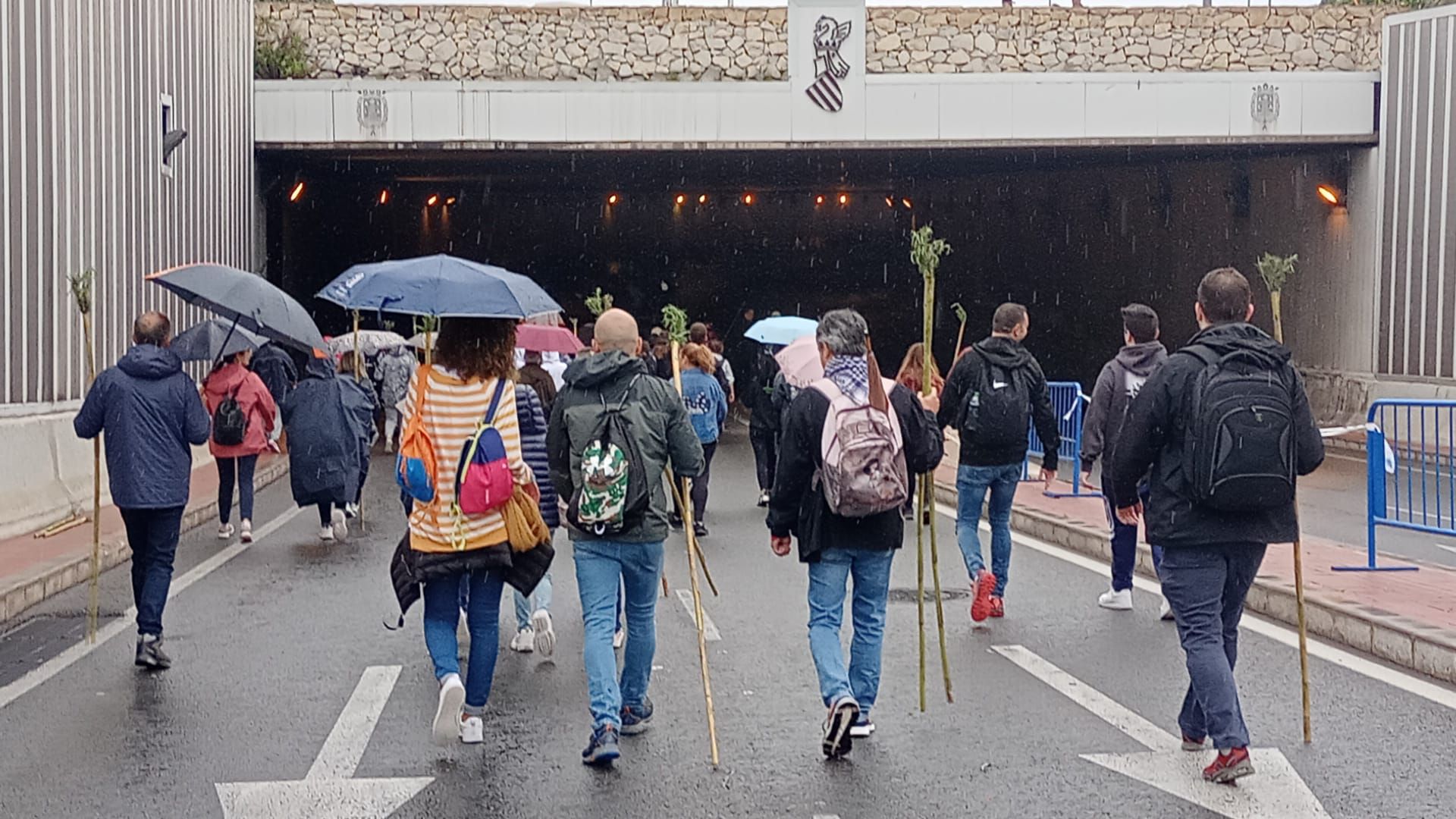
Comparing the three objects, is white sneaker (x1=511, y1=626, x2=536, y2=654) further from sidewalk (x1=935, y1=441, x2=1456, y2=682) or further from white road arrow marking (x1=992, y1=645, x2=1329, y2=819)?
sidewalk (x1=935, y1=441, x2=1456, y2=682)

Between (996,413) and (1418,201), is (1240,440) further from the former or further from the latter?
(1418,201)

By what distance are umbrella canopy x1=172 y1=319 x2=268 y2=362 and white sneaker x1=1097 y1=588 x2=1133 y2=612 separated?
7.15 meters

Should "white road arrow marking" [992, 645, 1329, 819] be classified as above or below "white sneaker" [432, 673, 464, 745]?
below

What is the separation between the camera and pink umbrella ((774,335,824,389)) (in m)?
6.44

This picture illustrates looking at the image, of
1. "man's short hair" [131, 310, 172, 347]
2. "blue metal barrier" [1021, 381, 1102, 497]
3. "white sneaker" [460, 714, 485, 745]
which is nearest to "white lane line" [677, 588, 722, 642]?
"white sneaker" [460, 714, 485, 745]

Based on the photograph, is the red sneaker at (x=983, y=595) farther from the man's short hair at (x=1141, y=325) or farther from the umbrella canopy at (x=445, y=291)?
the umbrella canopy at (x=445, y=291)

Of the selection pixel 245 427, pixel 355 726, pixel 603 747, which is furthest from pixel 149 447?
pixel 245 427

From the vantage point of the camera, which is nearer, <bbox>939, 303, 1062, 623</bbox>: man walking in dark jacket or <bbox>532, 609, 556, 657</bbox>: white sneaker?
<bbox>532, 609, 556, 657</bbox>: white sneaker

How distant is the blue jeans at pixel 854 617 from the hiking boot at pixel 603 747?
53cm

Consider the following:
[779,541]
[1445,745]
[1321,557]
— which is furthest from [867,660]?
[1321,557]

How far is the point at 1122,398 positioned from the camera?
8.84 m

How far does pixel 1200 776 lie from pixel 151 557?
538 centimetres

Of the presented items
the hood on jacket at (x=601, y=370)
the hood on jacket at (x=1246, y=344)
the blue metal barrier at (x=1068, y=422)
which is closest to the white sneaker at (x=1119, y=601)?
the hood on jacket at (x=1246, y=344)

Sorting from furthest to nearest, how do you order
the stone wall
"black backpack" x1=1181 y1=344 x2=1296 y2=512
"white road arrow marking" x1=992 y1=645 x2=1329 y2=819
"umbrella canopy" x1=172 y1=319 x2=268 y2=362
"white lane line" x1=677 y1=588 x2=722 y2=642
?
the stone wall, "umbrella canopy" x1=172 y1=319 x2=268 y2=362, "white lane line" x1=677 y1=588 x2=722 y2=642, "black backpack" x1=1181 y1=344 x2=1296 y2=512, "white road arrow marking" x1=992 y1=645 x2=1329 y2=819
